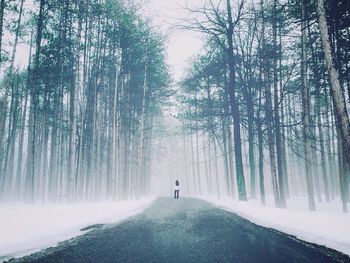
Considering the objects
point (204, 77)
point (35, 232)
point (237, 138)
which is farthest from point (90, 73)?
point (35, 232)

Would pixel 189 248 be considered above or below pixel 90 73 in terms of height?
below

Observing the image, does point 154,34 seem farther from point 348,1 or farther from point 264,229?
point 264,229

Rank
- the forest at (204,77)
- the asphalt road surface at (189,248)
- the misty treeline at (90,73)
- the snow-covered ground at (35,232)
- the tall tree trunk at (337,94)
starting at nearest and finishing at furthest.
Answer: the asphalt road surface at (189,248)
the snow-covered ground at (35,232)
the tall tree trunk at (337,94)
the forest at (204,77)
the misty treeline at (90,73)

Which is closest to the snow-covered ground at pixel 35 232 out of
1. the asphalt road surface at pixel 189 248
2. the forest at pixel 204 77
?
the asphalt road surface at pixel 189 248

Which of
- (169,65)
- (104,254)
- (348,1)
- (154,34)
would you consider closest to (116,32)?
(154,34)

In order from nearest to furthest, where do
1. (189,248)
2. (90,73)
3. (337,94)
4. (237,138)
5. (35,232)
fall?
(189,248), (35,232), (337,94), (237,138), (90,73)

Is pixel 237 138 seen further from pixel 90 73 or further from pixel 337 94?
pixel 90 73

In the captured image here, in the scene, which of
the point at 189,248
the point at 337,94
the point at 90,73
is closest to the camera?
the point at 189,248

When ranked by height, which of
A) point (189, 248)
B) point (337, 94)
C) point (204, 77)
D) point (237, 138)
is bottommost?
point (189, 248)

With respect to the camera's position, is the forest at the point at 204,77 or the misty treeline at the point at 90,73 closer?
the forest at the point at 204,77

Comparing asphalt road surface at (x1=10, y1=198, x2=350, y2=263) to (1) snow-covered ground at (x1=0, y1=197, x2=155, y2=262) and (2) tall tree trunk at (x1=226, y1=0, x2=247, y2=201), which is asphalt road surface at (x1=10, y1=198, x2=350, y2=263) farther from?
(2) tall tree trunk at (x1=226, y1=0, x2=247, y2=201)

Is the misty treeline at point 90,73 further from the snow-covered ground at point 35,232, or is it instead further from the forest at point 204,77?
the snow-covered ground at point 35,232

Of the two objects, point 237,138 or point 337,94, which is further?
point 237,138

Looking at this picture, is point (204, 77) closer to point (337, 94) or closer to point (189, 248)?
point (337, 94)
